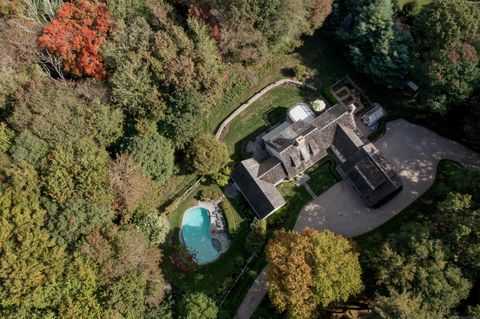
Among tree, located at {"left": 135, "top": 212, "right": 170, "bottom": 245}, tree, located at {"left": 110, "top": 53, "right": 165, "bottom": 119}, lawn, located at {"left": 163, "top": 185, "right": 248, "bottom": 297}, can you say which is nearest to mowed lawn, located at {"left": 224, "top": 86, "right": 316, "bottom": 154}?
lawn, located at {"left": 163, "top": 185, "right": 248, "bottom": 297}

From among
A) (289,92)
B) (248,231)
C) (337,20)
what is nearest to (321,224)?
(248,231)

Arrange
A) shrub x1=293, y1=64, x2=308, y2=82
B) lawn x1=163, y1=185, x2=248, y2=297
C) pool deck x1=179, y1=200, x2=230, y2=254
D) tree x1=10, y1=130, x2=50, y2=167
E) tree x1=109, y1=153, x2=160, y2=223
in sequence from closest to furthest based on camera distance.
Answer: tree x1=10, y1=130, x2=50, y2=167 → tree x1=109, y1=153, x2=160, y2=223 → lawn x1=163, y1=185, x2=248, y2=297 → pool deck x1=179, y1=200, x2=230, y2=254 → shrub x1=293, y1=64, x2=308, y2=82

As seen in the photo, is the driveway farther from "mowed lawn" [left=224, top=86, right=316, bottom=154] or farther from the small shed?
"mowed lawn" [left=224, top=86, right=316, bottom=154]

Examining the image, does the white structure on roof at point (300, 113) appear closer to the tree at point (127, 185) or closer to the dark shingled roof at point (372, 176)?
the dark shingled roof at point (372, 176)

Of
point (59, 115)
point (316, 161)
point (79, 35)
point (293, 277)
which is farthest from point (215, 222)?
point (79, 35)

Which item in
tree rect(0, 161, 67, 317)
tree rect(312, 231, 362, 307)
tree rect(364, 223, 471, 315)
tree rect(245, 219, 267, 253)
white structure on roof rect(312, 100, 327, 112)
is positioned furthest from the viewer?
white structure on roof rect(312, 100, 327, 112)

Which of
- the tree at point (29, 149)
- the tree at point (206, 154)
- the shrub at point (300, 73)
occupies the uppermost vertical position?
the tree at point (29, 149)

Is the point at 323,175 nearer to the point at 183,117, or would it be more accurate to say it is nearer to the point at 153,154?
the point at 183,117

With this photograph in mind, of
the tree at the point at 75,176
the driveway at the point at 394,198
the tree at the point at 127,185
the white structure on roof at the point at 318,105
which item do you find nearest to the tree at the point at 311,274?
the driveway at the point at 394,198
